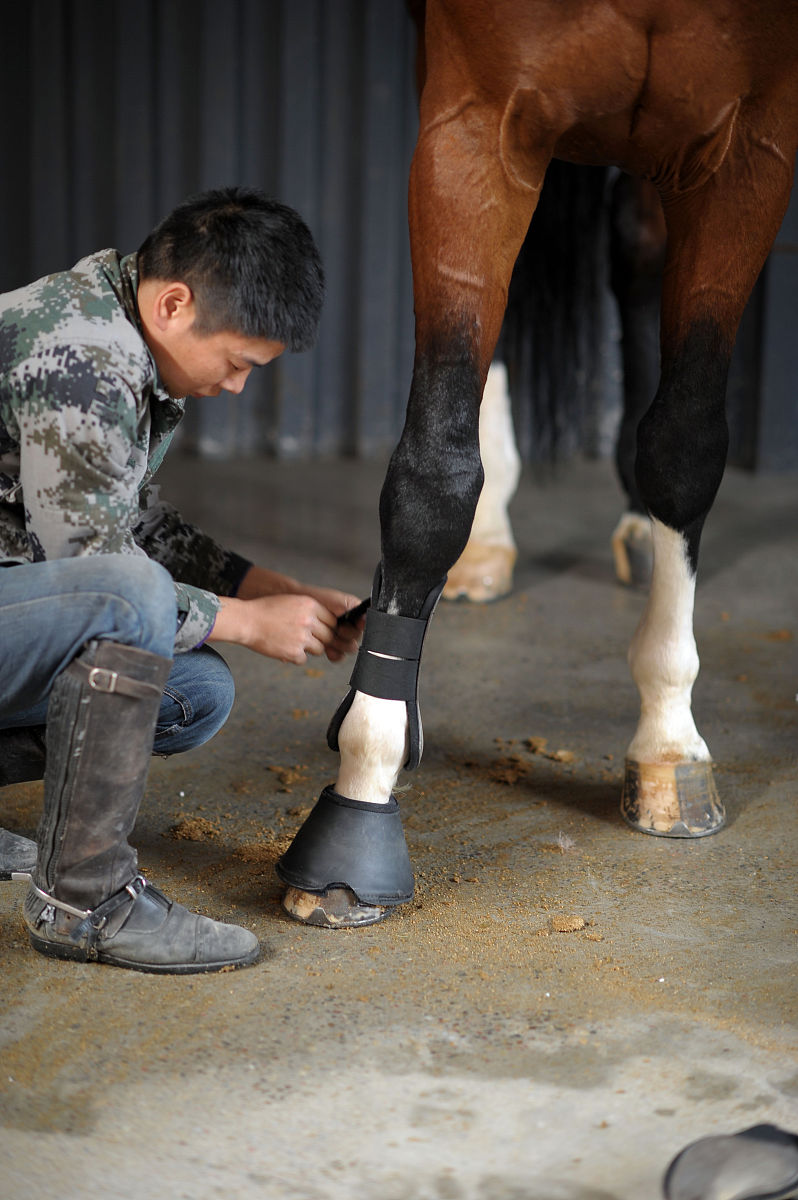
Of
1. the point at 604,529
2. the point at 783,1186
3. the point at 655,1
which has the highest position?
the point at 655,1

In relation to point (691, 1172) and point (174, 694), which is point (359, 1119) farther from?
point (174, 694)

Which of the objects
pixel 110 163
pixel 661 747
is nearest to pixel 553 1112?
pixel 661 747

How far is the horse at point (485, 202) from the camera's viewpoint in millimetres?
1812

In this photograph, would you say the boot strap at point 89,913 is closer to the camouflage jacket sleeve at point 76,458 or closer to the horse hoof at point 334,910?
the horse hoof at point 334,910

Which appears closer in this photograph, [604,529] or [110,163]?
[604,529]

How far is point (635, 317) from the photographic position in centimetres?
358

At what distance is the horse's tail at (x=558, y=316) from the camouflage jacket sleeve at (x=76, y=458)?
2.00 metres

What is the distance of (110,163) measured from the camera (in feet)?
18.8

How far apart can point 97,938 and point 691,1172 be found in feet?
2.53

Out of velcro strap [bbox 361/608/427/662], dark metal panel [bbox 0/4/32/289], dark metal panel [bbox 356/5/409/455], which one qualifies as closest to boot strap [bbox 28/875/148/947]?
velcro strap [bbox 361/608/427/662]

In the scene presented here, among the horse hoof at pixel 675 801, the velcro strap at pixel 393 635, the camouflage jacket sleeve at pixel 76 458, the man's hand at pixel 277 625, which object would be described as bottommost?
the horse hoof at pixel 675 801

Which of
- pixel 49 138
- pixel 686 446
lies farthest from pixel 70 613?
pixel 49 138

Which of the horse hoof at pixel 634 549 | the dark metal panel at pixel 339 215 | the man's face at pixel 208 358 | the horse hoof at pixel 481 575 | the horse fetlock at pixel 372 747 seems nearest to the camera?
the man's face at pixel 208 358

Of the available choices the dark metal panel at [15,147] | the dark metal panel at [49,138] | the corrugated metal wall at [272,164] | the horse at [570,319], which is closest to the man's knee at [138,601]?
the horse at [570,319]
